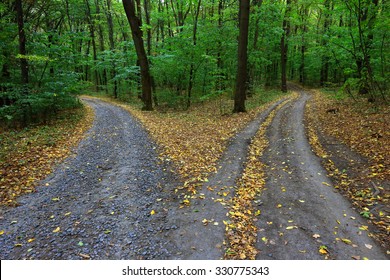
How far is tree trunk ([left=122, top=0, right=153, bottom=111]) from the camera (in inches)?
623

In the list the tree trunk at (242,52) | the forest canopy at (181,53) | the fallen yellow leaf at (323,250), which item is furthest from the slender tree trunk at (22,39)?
the fallen yellow leaf at (323,250)

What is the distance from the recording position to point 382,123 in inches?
376

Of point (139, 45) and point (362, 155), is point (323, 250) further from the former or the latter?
point (139, 45)

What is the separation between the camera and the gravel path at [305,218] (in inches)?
155

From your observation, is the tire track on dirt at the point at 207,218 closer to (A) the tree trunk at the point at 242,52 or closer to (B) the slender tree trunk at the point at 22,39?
(A) the tree trunk at the point at 242,52

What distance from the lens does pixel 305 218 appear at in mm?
4766

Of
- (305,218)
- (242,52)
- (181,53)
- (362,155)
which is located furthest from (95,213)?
(181,53)

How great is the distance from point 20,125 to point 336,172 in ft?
48.6

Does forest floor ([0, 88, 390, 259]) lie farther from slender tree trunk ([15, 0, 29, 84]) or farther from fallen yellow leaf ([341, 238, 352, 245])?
slender tree trunk ([15, 0, 29, 84])

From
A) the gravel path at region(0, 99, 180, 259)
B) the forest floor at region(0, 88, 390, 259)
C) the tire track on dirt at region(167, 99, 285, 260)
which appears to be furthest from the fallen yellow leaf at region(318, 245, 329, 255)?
the gravel path at region(0, 99, 180, 259)

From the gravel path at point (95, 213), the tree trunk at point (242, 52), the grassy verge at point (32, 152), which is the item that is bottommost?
the gravel path at point (95, 213)

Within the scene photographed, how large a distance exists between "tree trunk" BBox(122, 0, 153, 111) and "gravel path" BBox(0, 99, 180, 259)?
33.3ft

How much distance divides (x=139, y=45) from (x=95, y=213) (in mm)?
14317

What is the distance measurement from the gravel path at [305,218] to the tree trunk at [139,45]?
12.2m
